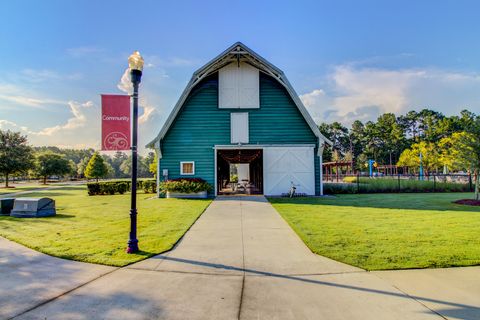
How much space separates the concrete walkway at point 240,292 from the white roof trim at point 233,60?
36.2ft

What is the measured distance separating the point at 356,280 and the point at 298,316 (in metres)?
1.38

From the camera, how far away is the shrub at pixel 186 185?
48.9 feet

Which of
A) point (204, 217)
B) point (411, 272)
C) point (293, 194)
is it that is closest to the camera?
point (411, 272)

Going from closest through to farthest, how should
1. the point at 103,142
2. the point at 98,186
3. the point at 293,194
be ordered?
the point at 103,142 < the point at 293,194 < the point at 98,186

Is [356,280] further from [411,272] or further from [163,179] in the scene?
[163,179]

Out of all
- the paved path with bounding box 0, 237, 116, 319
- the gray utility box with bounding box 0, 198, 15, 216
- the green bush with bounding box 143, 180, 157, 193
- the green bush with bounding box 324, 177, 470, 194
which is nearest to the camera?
the paved path with bounding box 0, 237, 116, 319

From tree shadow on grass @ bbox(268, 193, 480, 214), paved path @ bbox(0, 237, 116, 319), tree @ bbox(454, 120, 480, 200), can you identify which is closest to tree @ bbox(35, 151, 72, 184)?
tree shadow on grass @ bbox(268, 193, 480, 214)

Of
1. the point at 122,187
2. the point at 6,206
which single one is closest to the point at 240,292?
the point at 6,206

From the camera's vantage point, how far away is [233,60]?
1549 centimetres

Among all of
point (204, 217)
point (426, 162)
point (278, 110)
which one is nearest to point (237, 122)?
point (278, 110)

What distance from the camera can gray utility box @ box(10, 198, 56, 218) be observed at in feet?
30.8

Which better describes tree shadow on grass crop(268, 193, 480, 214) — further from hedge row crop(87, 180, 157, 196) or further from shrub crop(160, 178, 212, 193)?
hedge row crop(87, 180, 157, 196)

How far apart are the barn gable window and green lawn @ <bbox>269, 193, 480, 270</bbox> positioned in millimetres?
8245

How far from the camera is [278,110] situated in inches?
618
